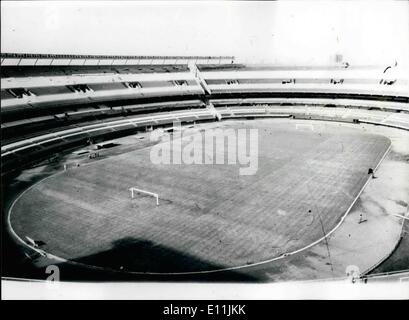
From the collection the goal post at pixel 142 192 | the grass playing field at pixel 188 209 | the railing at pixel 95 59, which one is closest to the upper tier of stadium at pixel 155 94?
the railing at pixel 95 59

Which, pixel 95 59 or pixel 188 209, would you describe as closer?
pixel 188 209

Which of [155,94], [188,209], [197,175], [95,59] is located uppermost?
[95,59]

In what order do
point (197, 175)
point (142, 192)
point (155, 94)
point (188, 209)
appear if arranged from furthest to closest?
point (155, 94), point (197, 175), point (142, 192), point (188, 209)

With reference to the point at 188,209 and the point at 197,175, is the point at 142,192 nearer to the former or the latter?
the point at 188,209

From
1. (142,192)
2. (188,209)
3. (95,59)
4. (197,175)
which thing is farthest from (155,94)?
(188,209)

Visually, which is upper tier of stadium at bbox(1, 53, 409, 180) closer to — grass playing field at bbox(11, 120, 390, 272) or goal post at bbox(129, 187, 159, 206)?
grass playing field at bbox(11, 120, 390, 272)
